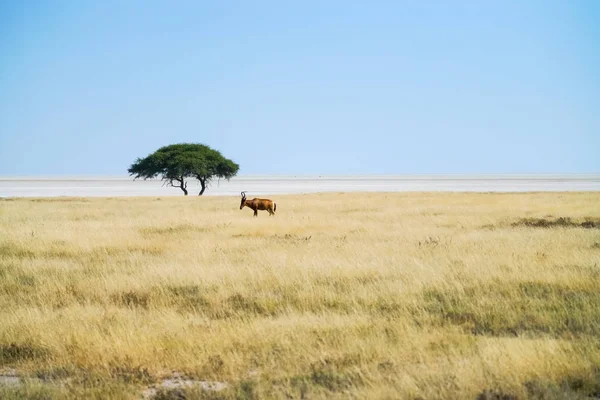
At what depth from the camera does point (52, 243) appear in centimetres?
1739

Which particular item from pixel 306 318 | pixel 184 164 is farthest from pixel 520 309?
pixel 184 164

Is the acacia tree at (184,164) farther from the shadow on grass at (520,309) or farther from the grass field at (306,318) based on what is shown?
the shadow on grass at (520,309)

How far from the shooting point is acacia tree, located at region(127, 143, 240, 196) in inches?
2692

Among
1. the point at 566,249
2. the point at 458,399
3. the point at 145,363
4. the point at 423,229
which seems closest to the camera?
the point at 458,399

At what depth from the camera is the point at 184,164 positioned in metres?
67.5

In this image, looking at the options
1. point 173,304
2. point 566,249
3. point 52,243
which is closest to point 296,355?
point 173,304

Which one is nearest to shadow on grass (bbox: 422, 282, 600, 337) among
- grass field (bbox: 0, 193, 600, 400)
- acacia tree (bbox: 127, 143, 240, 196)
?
grass field (bbox: 0, 193, 600, 400)

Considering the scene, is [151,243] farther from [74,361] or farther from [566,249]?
[566,249]

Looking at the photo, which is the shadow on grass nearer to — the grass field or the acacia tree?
the grass field

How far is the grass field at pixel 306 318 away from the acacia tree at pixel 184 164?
5170 cm

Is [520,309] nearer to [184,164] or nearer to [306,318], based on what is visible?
[306,318]

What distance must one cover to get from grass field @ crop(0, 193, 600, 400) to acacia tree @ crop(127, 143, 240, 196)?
170 feet

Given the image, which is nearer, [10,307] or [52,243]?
[10,307]

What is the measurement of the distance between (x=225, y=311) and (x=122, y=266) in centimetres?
509
